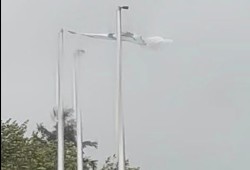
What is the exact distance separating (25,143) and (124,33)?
1289 centimetres

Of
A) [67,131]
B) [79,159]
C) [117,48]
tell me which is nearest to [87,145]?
[67,131]

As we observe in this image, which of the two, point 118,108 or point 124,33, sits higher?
point 124,33

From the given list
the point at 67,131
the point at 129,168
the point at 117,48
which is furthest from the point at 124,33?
the point at 129,168

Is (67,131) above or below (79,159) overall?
above

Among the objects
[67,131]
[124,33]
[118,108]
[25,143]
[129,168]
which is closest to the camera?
[118,108]

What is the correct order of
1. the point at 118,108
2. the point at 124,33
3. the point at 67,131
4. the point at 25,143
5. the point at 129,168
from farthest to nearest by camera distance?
the point at 129,168, the point at 67,131, the point at 25,143, the point at 124,33, the point at 118,108

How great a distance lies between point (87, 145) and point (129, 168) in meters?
4.50

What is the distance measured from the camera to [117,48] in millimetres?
30500

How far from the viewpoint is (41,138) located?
50125mm

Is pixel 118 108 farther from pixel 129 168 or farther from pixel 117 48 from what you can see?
pixel 129 168

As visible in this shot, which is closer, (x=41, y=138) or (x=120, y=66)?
(x=120, y=66)

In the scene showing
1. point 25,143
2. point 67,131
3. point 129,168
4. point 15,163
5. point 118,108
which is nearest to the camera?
point 118,108

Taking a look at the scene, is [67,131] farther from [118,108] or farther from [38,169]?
[118,108]

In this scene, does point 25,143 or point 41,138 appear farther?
point 41,138
